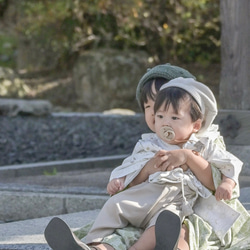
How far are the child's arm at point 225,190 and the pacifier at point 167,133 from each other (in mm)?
291

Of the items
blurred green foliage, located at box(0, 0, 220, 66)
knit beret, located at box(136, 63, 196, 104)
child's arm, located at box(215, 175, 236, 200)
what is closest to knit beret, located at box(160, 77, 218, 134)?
knit beret, located at box(136, 63, 196, 104)

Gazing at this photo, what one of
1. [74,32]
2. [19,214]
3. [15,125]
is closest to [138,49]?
[74,32]

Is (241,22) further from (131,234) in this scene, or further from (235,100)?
(131,234)

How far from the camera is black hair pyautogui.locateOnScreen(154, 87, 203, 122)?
3.03 meters

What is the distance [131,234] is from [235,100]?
10.4 feet

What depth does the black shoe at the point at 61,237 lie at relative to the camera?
2.74 m

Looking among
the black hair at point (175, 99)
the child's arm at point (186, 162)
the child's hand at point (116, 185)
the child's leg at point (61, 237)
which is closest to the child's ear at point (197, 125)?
the black hair at point (175, 99)

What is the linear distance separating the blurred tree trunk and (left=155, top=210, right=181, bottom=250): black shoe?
3.32m

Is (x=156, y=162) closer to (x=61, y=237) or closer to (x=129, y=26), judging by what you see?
(x=61, y=237)

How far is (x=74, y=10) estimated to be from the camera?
12.4m

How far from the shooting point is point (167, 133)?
3055mm

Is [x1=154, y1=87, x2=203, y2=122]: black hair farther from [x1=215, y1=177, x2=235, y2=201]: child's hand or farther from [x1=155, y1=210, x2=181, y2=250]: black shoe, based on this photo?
[x1=155, y1=210, x2=181, y2=250]: black shoe

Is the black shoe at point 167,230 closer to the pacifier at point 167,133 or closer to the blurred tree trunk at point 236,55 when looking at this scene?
the pacifier at point 167,133

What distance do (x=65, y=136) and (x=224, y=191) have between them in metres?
6.20
